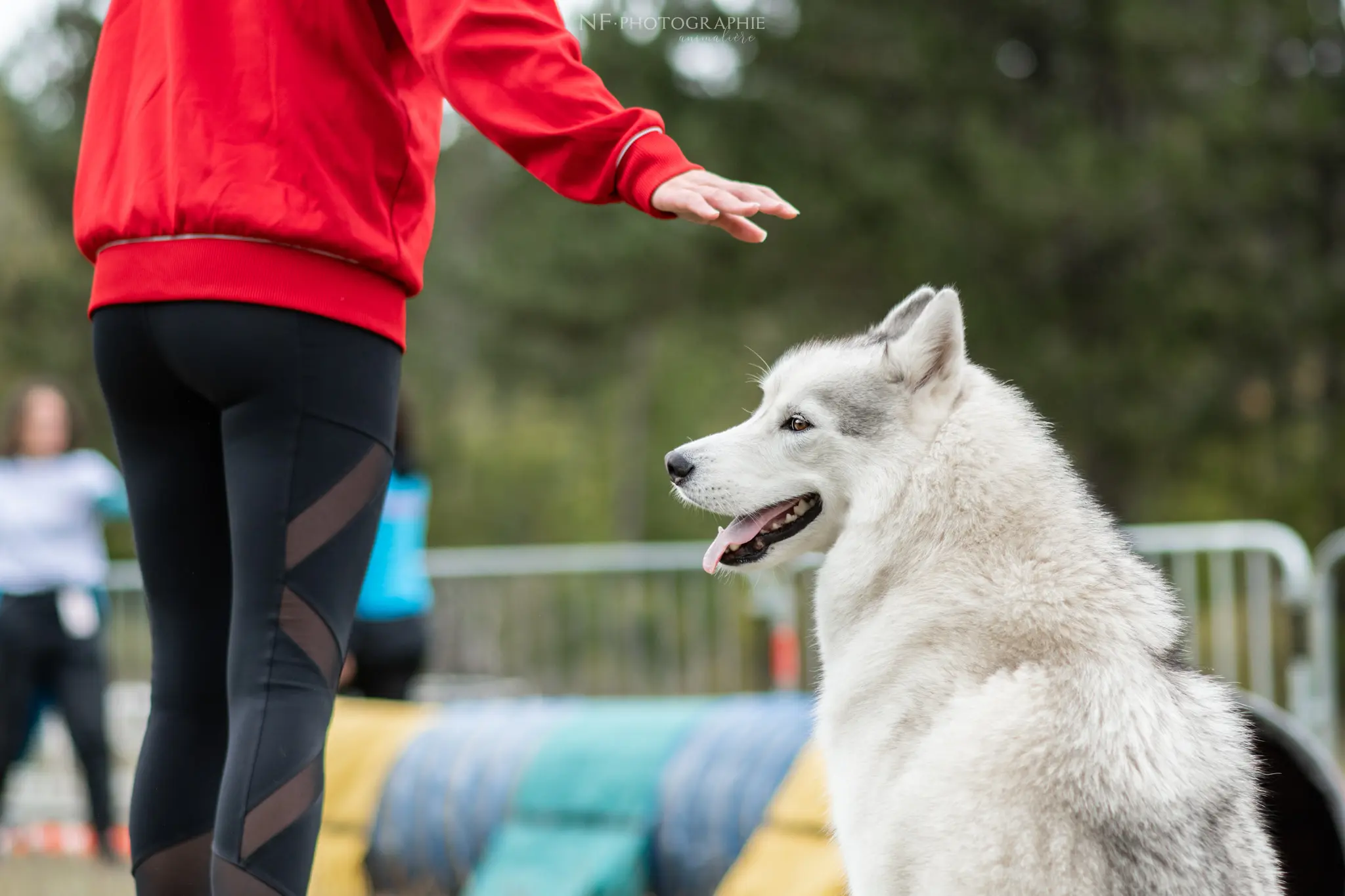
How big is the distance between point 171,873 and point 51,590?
185 inches

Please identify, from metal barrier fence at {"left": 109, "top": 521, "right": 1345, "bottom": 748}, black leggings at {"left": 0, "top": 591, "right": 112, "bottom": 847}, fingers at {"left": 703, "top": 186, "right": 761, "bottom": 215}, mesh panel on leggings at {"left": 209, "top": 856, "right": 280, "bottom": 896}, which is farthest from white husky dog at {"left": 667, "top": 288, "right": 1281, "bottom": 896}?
metal barrier fence at {"left": 109, "top": 521, "right": 1345, "bottom": 748}

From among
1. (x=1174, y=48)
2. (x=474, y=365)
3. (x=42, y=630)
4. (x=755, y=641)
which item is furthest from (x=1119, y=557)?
(x=474, y=365)

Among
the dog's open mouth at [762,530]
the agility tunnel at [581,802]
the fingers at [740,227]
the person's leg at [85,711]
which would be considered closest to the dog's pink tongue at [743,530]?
the dog's open mouth at [762,530]

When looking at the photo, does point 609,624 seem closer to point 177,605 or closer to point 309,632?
point 177,605

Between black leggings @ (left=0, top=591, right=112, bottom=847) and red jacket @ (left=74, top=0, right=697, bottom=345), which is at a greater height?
red jacket @ (left=74, top=0, right=697, bottom=345)

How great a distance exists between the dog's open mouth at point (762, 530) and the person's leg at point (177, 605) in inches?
37.1

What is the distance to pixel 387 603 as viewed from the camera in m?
5.50

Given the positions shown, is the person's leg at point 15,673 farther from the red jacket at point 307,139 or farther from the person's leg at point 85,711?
the red jacket at point 307,139

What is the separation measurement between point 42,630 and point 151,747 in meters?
4.68

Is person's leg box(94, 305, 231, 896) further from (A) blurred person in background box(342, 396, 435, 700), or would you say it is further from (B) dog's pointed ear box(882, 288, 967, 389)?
(A) blurred person in background box(342, 396, 435, 700)

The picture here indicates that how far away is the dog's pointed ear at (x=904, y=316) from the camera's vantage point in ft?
8.52

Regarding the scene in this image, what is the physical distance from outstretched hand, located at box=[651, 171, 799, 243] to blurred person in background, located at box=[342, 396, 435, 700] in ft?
12.4

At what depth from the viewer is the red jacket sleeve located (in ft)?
5.99

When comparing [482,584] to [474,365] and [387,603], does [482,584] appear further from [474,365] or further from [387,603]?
[474,365]
